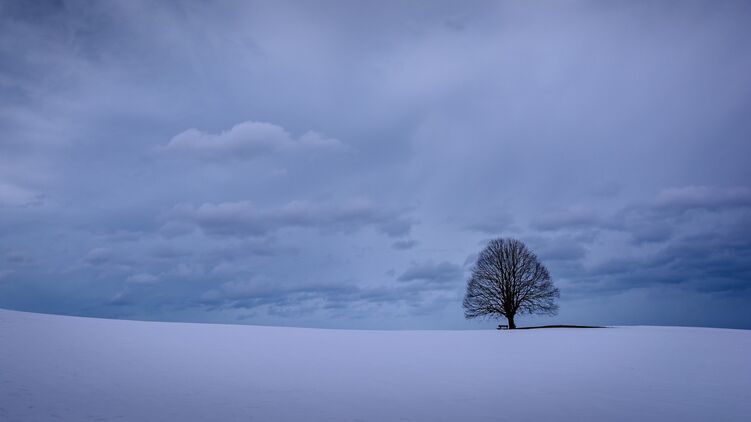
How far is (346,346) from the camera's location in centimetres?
Result: 3159

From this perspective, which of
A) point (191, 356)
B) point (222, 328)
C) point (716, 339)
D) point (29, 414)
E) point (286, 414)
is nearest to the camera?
point (29, 414)

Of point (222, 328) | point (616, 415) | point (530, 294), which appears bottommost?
point (616, 415)

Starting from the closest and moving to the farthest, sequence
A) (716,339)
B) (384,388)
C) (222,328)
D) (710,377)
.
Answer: (384,388)
(710,377)
(716,339)
(222,328)

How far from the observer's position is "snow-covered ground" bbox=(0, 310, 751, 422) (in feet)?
41.0

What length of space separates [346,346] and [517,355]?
11.2 meters

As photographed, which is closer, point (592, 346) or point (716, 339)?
point (592, 346)

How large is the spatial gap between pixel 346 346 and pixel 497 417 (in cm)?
2041

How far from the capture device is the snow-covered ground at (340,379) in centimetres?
1250

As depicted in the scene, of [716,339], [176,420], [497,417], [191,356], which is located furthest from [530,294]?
[176,420]

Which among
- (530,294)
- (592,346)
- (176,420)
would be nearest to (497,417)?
(176,420)

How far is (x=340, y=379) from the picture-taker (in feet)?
60.1

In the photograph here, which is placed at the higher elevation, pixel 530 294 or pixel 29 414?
pixel 530 294

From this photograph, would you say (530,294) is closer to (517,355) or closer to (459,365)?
(517,355)

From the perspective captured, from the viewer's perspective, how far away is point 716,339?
118 feet
